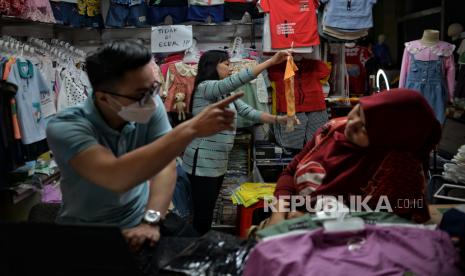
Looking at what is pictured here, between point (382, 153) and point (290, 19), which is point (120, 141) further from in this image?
point (290, 19)

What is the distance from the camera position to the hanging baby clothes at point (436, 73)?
4445mm

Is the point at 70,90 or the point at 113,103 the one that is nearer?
the point at 113,103

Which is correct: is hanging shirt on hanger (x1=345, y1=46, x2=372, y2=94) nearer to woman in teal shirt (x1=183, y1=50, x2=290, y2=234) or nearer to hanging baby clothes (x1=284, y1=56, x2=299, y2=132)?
hanging baby clothes (x1=284, y1=56, x2=299, y2=132)

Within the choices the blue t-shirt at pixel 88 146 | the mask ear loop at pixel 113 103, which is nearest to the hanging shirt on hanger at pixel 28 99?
the blue t-shirt at pixel 88 146

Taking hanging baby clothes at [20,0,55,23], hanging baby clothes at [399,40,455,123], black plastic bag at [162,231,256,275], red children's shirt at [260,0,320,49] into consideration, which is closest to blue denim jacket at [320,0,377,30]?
red children's shirt at [260,0,320,49]

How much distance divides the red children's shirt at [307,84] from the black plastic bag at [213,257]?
2.87 m

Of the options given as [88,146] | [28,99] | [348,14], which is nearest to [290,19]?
[348,14]

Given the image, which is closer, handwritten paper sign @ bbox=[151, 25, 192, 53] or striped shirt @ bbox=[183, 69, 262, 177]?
striped shirt @ bbox=[183, 69, 262, 177]

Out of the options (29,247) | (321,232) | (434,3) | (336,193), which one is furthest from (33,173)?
(434,3)

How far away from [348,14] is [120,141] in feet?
10.2

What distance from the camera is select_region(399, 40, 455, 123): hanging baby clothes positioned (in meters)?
4.45

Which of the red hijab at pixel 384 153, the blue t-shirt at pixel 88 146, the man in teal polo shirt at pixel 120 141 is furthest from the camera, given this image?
the red hijab at pixel 384 153

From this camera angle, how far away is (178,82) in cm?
412

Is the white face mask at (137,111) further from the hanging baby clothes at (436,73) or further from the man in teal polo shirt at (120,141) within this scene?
the hanging baby clothes at (436,73)
